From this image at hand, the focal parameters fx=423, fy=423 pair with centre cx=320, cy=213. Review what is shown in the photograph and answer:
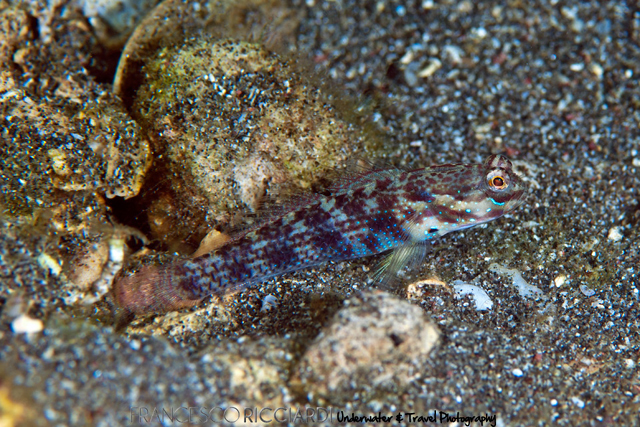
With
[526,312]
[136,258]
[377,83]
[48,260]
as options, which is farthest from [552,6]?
[48,260]

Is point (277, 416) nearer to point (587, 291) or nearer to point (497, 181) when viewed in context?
point (497, 181)

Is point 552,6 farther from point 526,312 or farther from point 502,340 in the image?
point 502,340

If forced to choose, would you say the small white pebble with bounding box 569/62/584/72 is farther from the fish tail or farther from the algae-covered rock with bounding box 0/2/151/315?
the fish tail

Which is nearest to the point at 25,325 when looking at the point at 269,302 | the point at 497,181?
the point at 269,302

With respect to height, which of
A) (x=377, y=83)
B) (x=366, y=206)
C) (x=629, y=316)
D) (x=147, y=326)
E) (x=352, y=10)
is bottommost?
(x=629, y=316)

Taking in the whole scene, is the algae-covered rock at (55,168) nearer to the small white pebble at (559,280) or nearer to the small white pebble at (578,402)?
the small white pebble at (578,402)

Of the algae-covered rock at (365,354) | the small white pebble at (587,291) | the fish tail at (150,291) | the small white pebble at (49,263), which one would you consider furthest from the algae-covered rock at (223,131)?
the small white pebble at (587,291)

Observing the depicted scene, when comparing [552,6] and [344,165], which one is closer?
[344,165]
